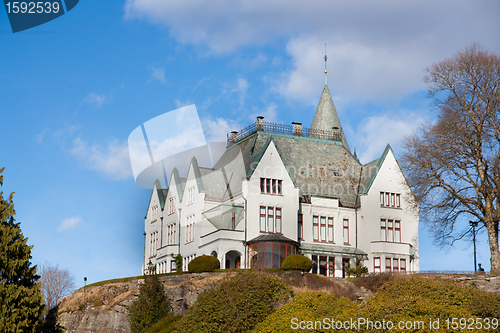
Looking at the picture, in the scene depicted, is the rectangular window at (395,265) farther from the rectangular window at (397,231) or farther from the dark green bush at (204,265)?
the dark green bush at (204,265)

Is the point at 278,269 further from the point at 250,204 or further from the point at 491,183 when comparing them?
the point at 491,183

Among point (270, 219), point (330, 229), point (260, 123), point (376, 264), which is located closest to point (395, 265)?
point (376, 264)

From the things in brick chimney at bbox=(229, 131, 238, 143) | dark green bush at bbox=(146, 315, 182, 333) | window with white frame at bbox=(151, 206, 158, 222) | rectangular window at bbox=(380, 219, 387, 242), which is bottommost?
dark green bush at bbox=(146, 315, 182, 333)

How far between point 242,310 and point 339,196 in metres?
26.5

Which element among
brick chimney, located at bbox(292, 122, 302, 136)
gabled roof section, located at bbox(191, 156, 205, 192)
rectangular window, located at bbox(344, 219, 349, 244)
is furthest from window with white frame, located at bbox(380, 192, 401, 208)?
gabled roof section, located at bbox(191, 156, 205, 192)

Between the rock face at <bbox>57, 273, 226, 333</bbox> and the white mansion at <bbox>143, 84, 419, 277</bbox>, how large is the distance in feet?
18.9

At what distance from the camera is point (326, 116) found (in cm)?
7219

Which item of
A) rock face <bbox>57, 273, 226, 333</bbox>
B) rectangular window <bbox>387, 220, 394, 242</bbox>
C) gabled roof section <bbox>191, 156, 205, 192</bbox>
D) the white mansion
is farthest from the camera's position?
rectangular window <bbox>387, 220, 394, 242</bbox>

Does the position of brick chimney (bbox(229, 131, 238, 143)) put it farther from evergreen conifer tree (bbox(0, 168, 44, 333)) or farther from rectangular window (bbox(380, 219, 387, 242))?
evergreen conifer tree (bbox(0, 168, 44, 333))

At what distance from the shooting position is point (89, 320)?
1911 inches

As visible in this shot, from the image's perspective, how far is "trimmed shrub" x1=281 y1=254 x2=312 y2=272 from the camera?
163 feet

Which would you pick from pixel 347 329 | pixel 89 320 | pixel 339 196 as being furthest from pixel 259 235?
pixel 347 329

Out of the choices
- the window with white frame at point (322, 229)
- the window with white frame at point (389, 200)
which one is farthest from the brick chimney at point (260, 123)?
the window with white frame at point (389, 200)

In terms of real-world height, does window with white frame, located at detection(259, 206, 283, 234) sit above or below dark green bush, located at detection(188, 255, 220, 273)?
above
